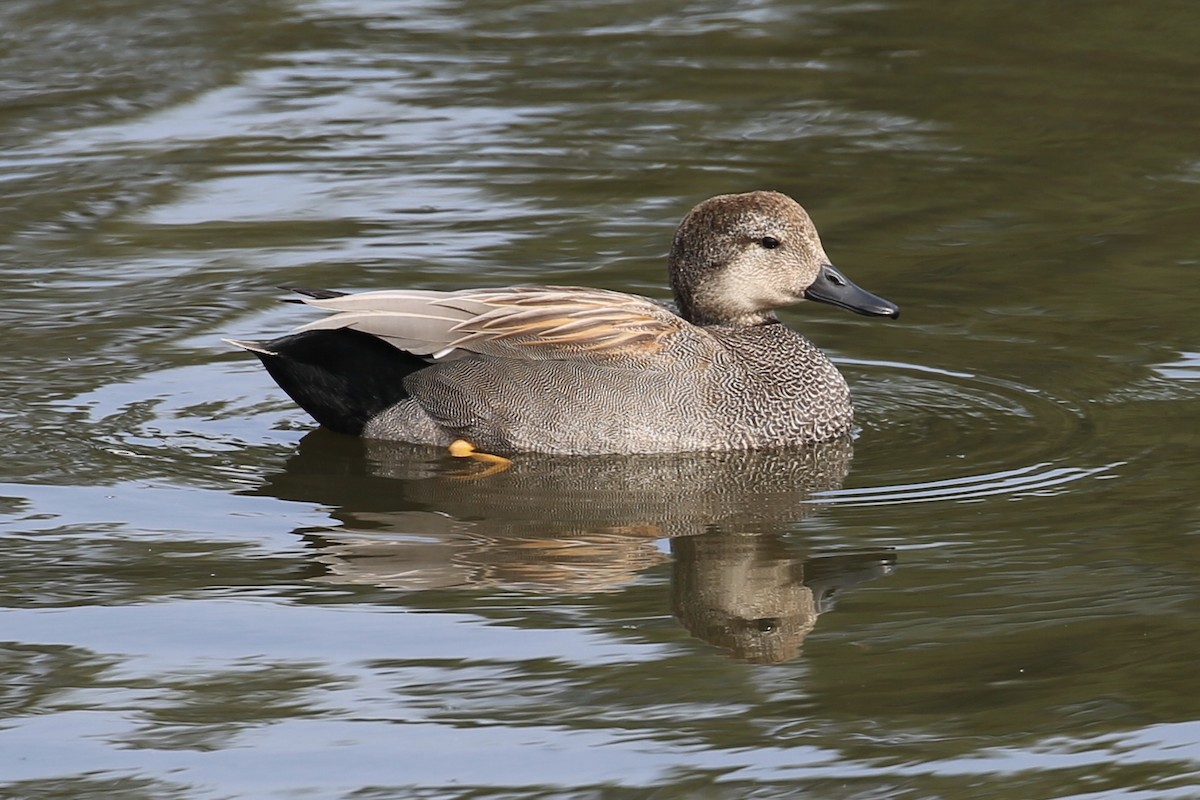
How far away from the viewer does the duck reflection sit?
668 centimetres

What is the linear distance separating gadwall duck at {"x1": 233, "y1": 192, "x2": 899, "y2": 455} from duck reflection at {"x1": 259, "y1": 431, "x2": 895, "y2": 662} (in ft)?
0.35

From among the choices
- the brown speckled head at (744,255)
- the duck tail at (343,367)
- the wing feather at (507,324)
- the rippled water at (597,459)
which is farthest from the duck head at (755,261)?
the duck tail at (343,367)

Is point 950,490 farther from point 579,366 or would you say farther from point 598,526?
point 579,366

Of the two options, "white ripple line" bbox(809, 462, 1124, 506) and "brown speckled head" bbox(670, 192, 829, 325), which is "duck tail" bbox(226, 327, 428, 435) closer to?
"brown speckled head" bbox(670, 192, 829, 325)

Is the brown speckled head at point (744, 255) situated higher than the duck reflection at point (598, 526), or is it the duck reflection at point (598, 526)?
the brown speckled head at point (744, 255)

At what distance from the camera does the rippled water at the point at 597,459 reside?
18.1 feet

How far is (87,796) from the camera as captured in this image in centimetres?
518

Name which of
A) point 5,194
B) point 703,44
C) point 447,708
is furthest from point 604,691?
point 703,44

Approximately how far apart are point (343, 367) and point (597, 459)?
110cm

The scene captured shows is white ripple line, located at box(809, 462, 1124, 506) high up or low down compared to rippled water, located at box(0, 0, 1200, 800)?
down

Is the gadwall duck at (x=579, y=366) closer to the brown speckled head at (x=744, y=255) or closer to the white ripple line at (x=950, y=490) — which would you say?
the brown speckled head at (x=744, y=255)

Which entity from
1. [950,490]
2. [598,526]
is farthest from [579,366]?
[950,490]

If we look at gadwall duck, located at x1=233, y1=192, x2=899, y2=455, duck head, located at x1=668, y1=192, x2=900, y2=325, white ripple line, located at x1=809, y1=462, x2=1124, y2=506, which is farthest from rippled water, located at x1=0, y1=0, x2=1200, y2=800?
duck head, located at x1=668, y1=192, x2=900, y2=325

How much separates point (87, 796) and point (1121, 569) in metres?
3.32
